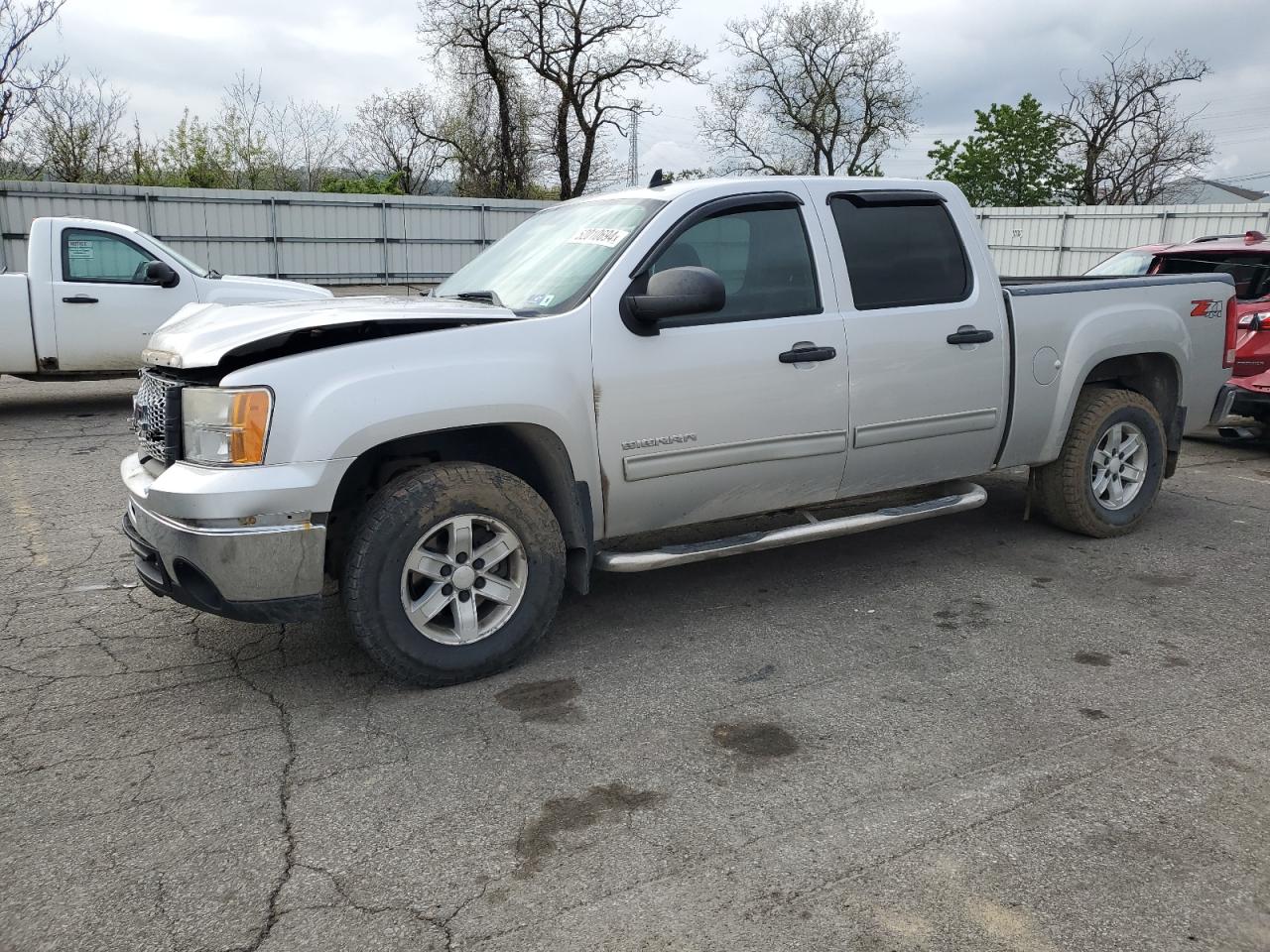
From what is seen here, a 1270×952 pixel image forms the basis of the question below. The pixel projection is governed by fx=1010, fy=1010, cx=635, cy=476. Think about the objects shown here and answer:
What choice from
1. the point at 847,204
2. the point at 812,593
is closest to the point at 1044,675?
the point at 812,593

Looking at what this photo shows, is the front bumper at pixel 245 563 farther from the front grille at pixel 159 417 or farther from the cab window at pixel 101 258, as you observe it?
the cab window at pixel 101 258

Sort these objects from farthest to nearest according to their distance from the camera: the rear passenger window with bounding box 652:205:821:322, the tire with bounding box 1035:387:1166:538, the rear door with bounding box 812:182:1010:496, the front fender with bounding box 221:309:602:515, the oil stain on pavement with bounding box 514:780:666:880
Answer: the tire with bounding box 1035:387:1166:538, the rear door with bounding box 812:182:1010:496, the rear passenger window with bounding box 652:205:821:322, the front fender with bounding box 221:309:602:515, the oil stain on pavement with bounding box 514:780:666:880

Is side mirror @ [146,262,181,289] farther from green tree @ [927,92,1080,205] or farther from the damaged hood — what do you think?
green tree @ [927,92,1080,205]

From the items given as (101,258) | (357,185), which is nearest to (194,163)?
(357,185)

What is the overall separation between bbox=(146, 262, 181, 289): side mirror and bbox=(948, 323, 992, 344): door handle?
830cm

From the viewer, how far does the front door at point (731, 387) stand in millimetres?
4004

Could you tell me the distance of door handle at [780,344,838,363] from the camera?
4.32 metres

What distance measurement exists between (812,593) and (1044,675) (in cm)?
124

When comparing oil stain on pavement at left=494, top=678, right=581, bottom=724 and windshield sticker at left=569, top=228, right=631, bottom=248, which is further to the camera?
windshield sticker at left=569, top=228, right=631, bottom=248

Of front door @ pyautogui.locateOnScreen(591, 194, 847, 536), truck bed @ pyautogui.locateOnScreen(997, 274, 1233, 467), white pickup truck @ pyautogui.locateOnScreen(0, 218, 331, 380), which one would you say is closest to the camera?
front door @ pyautogui.locateOnScreen(591, 194, 847, 536)

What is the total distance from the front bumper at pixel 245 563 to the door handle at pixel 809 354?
80.5 inches

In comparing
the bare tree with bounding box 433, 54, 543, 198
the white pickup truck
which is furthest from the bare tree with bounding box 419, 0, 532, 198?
the white pickup truck

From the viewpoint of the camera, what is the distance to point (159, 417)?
3.70 m

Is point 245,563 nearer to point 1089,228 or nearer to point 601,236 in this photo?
point 601,236
